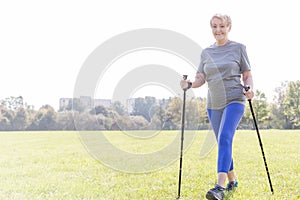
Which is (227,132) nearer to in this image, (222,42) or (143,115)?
(222,42)

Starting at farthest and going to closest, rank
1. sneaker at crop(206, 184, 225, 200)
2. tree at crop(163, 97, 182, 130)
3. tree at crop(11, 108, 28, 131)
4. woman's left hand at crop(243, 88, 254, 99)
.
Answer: tree at crop(11, 108, 28, 131) < tree at crop(163, 97, 182, 130) < woman's left hand at crop(243, 88, 254, 99) < sneaker at crop(206, 184, 225, 200)

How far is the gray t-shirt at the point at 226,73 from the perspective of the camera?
4.04 meters

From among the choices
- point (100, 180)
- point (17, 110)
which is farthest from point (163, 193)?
point (17, 110)

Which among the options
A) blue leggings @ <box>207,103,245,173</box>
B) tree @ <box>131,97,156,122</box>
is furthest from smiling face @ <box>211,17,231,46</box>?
tree @ <box>131,97,156,122</box>

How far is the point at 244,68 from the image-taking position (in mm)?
4117

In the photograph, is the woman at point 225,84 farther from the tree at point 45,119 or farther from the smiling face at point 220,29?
the tree at point 45,119

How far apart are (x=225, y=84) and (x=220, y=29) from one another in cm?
59

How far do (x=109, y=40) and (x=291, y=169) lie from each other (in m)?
3.72

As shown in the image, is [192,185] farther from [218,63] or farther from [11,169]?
[11,169]

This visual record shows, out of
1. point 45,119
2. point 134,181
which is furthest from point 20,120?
point 134,181

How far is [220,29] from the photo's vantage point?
160 inches

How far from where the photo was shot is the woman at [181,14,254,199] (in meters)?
3.89

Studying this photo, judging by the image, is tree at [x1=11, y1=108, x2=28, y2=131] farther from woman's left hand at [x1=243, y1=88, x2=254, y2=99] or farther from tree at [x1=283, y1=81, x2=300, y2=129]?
woman's left hand at [x1=243, y1=88, x2=254, y2=99]

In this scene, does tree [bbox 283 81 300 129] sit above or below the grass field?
above
